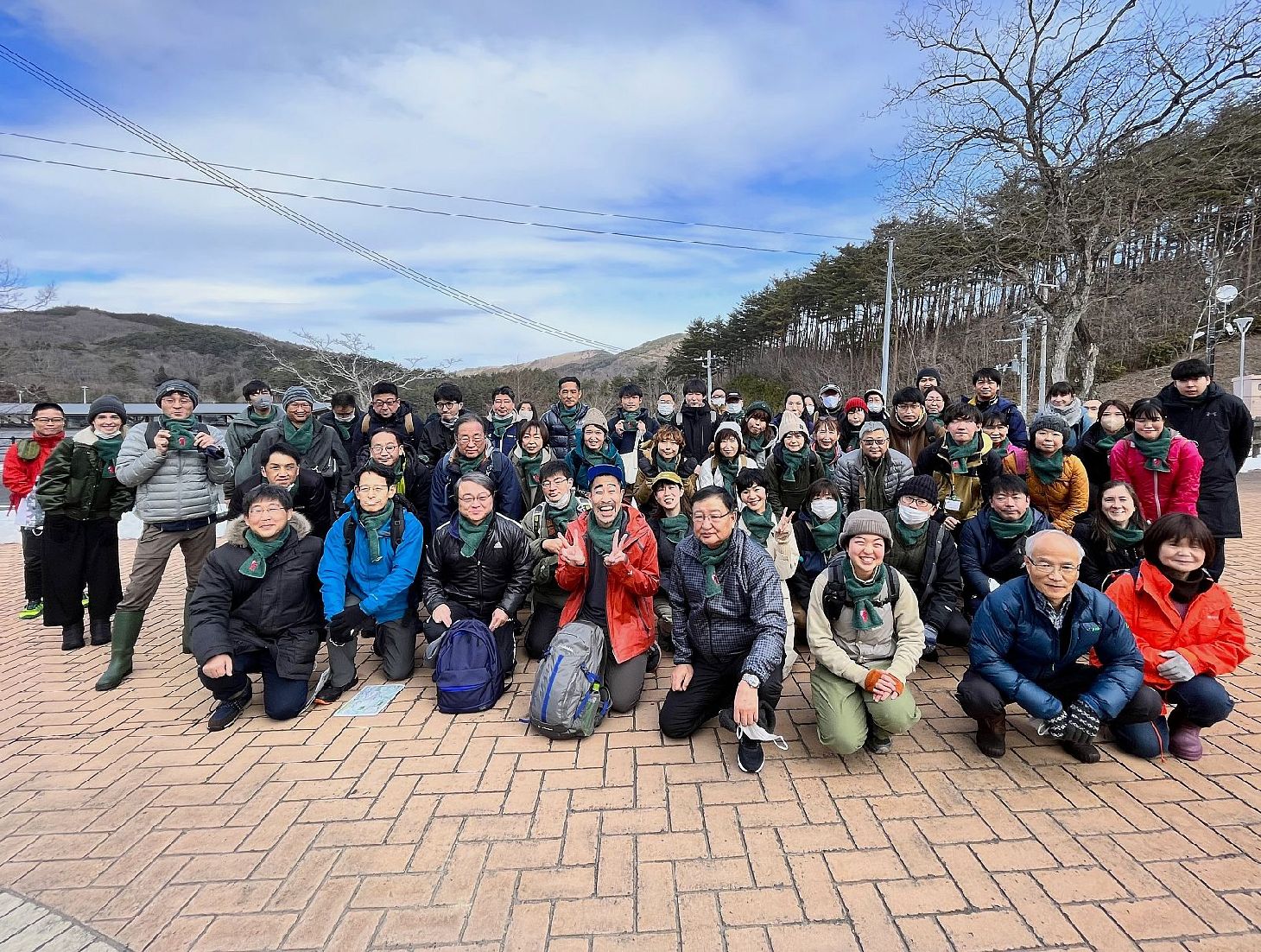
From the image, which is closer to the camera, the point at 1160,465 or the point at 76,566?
the point at 1160,465

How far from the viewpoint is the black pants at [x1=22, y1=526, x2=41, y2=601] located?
5.43 metres

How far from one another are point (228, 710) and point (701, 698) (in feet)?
9.50

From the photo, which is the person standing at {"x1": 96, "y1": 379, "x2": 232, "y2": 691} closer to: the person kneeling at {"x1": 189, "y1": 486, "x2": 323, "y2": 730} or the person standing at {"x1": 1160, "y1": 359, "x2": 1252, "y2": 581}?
the person kneeling at {"x1": 189, "y1": 486, "x2": 323, "y2": 730}

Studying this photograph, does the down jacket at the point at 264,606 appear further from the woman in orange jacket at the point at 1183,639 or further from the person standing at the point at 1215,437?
the person standing at the point at 1215,437

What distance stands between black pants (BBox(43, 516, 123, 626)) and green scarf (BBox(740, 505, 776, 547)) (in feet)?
16.0

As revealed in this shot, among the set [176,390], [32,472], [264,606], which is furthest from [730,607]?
[32,472]

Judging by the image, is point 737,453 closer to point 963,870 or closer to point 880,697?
point 880,697

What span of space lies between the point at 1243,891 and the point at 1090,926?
677 millimetres

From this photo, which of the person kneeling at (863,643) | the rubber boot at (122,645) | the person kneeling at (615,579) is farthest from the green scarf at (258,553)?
the person kneeling at (863,643)

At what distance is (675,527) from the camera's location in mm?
4324

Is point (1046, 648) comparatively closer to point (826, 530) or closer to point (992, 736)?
point (992, 736)

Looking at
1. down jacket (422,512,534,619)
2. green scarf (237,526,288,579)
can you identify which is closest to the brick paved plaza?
down jacket (422,512,534,619)

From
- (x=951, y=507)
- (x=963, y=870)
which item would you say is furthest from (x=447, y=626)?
(x=951, y=507)

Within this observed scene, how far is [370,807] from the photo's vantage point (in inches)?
111
